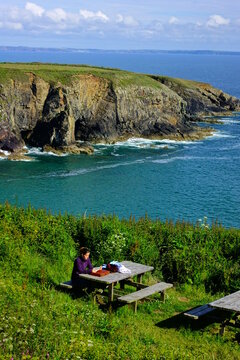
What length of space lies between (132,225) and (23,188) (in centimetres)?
3630

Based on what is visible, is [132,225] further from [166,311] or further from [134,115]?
[134,115]

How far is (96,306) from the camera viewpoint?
13867 mm

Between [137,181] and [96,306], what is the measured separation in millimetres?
45919

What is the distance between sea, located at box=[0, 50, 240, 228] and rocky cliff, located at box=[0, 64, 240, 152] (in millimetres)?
3757

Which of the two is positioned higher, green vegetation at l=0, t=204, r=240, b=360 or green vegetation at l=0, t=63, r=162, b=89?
green vegetation at l=0, t=63, r=162, b=89

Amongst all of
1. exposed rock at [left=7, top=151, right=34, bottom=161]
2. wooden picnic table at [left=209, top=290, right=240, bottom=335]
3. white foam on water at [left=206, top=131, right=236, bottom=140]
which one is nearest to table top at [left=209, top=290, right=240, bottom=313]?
wooden picnic table at [left=209, top=290, right=240, bottom=335]

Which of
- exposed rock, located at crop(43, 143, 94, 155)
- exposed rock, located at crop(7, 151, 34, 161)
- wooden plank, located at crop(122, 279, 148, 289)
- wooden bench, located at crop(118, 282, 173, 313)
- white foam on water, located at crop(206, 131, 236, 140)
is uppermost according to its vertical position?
wooden bench, located at crop(118, 282, 173, 313)

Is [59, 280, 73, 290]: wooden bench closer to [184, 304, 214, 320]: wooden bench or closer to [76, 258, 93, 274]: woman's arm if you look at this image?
[76, 258, 93, 274]: woman's arm

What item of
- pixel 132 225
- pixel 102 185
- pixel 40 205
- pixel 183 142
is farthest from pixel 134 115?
pixel 132 225

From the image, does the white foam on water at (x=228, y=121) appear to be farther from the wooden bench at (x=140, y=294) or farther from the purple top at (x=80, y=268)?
the purple top at (x=80, y=268)

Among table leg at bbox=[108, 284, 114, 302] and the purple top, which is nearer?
table leg at bbox=[108, 284, 114, 302]

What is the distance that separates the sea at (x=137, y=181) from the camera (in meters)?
48.8

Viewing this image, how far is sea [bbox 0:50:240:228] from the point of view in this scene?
4881 centimetres

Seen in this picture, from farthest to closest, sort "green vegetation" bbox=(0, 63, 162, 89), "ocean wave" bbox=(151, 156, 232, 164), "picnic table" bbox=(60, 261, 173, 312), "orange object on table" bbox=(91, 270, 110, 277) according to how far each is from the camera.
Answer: "green vegetation" bbox=(0, 63, 162, 89)
"ocean wave" bbox=(151, 156, 232, 164)
"orange object on table" bbox=(91, 270, 110, 277)
"picnic table" bbox=(60, 261, 173, 312)
